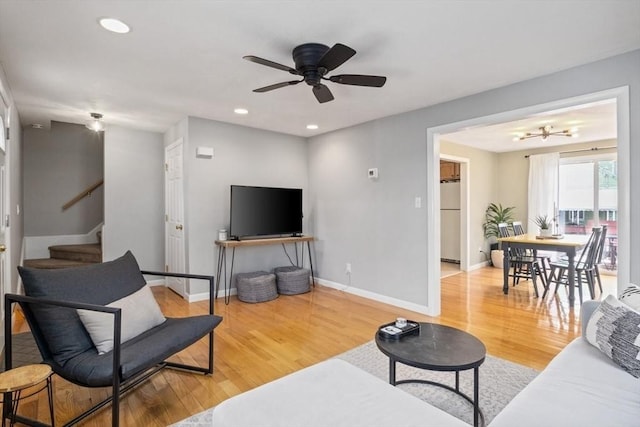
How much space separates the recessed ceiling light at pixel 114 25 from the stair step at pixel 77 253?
4062 millimetres

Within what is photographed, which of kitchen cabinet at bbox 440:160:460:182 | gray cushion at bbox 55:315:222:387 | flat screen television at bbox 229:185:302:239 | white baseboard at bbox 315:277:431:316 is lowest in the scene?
white baseboard at bbox 315:277:431:316

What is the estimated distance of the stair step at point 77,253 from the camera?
5195mm

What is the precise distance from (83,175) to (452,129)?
6.12 m

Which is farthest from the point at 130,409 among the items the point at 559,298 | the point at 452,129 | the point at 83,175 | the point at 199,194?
the point at 83,175

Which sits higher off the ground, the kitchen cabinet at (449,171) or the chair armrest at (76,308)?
the kitchen cabinet at (449,171)

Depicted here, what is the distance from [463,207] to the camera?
6.43 meters

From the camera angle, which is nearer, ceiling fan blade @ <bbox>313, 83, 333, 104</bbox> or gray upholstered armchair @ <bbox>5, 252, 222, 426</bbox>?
gray upholstered armchair @ <bbox>5, 252, 222, 426</bbox>

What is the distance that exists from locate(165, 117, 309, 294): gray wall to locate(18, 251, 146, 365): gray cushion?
2150 mm

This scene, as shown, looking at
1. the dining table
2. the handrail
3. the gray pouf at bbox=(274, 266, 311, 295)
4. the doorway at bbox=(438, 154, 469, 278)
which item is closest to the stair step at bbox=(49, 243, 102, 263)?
the handrail

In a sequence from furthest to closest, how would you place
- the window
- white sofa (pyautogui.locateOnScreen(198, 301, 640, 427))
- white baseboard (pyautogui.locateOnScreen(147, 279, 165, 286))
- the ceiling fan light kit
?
1. the window
2. white baseboard (pyautogui.locateOnScreen(147, 279, 165, 286))
3. the ceiling fan light kit
4. white sofa (pyautogui.locateOnScreen(198, 301, 640, 427))

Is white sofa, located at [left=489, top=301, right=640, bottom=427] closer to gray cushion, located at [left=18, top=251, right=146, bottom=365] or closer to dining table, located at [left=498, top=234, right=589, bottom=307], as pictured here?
gray cushion, located at [left=18, top=251, right=146, bottom=365]

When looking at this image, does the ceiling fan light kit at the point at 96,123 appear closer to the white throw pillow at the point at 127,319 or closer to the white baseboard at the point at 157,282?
the white baseboard at the point at 157,282

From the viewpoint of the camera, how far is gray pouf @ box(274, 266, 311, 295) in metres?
4.70

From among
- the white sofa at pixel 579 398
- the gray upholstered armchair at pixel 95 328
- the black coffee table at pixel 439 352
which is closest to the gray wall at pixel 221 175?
the gray upholstered armchair at pixel 95 328
